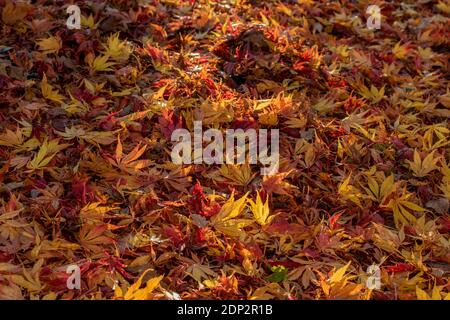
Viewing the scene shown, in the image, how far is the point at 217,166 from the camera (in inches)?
103

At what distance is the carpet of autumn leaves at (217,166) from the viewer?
84.5 inches

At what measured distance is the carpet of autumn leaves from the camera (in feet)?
7.04

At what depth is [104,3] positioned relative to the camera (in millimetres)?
3467

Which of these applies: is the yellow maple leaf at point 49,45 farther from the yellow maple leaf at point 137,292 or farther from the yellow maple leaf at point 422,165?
the yellow maple leaf at point 422,165

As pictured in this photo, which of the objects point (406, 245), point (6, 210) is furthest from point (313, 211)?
point (6, 210)

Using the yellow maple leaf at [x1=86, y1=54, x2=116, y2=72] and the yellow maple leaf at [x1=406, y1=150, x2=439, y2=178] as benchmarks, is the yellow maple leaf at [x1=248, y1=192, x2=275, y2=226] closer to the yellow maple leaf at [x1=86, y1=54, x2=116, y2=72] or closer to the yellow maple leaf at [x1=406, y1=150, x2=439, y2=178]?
the yellow maple leaf at [x1=406, y1=150, x2=439, y2=178]

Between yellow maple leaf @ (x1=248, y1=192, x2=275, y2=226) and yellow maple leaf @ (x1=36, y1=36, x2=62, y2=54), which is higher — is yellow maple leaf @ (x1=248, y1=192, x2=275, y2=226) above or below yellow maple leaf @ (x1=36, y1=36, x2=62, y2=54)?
below

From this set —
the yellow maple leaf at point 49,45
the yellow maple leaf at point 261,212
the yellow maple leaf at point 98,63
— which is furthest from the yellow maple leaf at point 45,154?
the yellow maple leaf at point 261,212

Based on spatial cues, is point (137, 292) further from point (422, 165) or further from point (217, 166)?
point (422, 165)

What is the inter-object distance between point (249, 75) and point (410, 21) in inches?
61.6

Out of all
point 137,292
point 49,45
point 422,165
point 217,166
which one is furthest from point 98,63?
point 422,165

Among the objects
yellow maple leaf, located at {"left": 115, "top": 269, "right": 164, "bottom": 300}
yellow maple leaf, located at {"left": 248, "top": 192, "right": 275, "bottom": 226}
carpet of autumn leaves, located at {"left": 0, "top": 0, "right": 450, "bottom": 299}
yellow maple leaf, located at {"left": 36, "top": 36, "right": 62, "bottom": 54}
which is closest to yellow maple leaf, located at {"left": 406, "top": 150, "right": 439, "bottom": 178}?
carpet of autumn leaves, located at {"left": 0, "top": 0, "right": 450, "bottom": 299}

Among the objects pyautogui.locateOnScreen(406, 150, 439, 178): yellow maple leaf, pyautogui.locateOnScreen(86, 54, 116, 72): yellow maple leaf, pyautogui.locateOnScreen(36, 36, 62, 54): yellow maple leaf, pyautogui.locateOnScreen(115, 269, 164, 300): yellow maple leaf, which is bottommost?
pyautogui.locateOnScreen(115, 269, 164, 300): yellow maple leaf

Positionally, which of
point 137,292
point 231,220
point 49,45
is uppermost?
point 49,45
